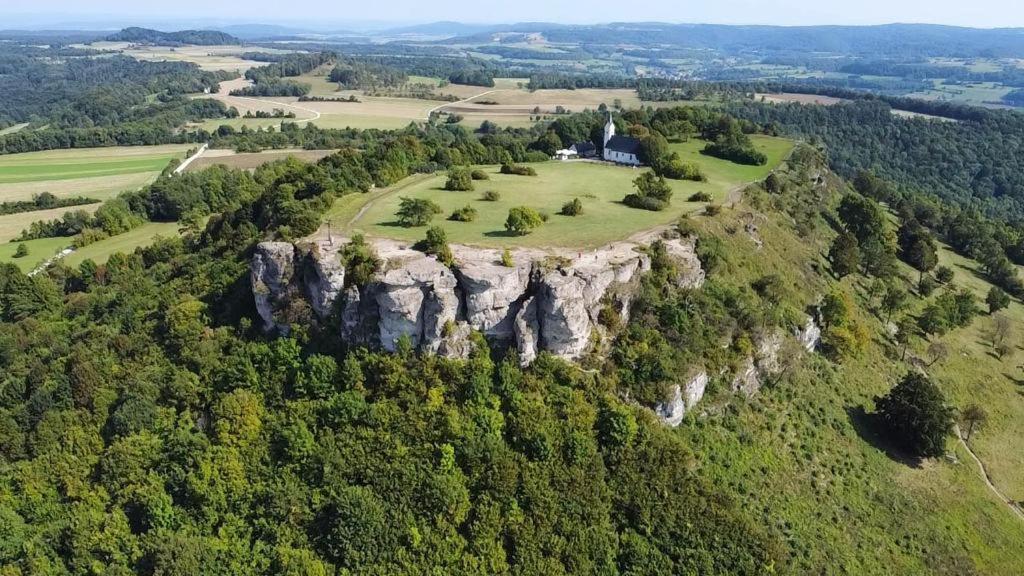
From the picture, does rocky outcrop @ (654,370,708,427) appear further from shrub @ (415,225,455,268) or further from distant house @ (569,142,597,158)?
distant house @ (569,142,597,158)

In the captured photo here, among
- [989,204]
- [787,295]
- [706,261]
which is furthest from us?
[989,204]

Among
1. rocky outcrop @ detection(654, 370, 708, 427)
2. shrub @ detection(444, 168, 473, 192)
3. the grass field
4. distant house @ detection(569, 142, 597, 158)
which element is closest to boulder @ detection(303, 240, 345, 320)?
shrub @ detection(444, 168, 473, 192)

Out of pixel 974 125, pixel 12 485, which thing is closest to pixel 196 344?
pixel 12 485

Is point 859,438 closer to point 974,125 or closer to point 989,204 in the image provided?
point 989,204

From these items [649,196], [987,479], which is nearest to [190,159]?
[649,196]

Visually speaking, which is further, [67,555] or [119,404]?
[119,404]

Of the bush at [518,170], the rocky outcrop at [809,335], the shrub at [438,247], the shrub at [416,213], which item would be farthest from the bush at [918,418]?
the bush at [518,170]

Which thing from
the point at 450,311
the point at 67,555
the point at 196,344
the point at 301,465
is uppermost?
the point at 450,311

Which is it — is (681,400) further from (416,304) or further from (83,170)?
(83,170)
